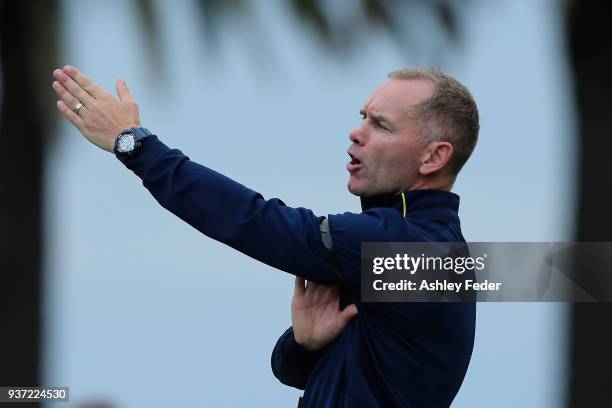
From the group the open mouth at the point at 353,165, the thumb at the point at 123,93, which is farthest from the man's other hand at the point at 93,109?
the open mouth at the point at 353,165

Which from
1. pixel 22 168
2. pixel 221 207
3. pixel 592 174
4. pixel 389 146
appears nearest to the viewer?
pixel 221 207

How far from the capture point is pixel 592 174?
7742 mm

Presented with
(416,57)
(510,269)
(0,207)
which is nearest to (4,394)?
(0,207)

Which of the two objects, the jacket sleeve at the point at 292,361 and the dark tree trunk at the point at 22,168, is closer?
the jacket sleeve at the point at 292,361

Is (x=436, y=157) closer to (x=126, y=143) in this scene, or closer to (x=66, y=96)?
(x=126, y=143)

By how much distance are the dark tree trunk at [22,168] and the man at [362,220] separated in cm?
541

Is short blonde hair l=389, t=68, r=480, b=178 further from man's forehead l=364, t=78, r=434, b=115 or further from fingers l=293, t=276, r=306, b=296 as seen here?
fingers l=293, t=276, r=306, b=296

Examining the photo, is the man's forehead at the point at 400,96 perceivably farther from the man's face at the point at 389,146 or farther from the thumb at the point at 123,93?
the thumb at the point at 123,93

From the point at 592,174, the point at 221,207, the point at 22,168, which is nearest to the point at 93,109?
the point at 221,207

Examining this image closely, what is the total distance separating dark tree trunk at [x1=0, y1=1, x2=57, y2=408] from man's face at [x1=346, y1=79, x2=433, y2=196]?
553 centimetres

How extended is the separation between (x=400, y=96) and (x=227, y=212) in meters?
0.67

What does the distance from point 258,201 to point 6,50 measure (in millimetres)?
5871

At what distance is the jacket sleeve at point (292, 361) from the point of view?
361 cm

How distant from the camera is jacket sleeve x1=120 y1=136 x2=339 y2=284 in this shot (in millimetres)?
3322
